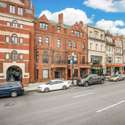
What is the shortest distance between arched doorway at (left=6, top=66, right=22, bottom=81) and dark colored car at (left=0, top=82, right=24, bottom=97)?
10.6m

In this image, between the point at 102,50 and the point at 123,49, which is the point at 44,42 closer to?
the point at 102,50

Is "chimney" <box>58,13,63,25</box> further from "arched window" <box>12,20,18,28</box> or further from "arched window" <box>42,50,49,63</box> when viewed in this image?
"arched window" <box>12,20,18,28</box>

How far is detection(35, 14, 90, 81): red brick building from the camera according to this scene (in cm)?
3922

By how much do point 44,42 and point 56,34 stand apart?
141 inches

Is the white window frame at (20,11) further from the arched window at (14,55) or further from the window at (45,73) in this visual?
the window at (45,73)

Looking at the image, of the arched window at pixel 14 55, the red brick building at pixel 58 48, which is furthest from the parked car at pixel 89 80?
the arched window at pixel 14 55

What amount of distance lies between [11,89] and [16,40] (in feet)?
43.4

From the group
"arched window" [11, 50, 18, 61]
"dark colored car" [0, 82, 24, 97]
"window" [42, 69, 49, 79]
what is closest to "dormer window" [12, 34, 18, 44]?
"arched window" [11, 50, 18, 61]

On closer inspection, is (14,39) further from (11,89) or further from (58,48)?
(11,89)

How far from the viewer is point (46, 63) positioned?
131ft

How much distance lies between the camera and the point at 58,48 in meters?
42.4

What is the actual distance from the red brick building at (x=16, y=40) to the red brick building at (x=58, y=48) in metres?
2.16

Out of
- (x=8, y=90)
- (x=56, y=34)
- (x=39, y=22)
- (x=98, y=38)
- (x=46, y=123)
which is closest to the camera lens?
(x=46, y=123)

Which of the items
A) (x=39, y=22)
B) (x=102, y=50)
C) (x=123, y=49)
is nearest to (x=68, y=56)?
(x=39, y=22)
